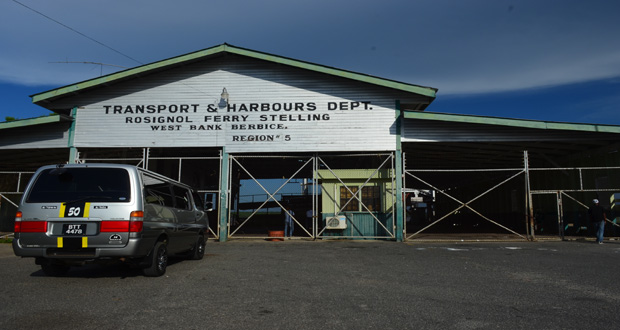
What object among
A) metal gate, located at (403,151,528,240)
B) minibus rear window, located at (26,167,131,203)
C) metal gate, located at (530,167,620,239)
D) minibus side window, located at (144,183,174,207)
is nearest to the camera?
minibus rear window, located at (26,167,131,203)

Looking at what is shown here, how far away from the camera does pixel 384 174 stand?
15.5 meters

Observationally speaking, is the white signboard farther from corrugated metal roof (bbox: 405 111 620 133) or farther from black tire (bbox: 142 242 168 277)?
black tire (bbox: 142 242 168 277)

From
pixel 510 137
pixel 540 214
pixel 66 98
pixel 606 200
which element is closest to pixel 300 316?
pixel 510 137

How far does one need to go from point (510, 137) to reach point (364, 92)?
18.2ft

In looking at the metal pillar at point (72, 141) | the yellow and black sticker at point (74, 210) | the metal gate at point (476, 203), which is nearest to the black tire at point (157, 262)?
the yellow and black sticker at point (74, 210)

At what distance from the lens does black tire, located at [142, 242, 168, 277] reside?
264 inches

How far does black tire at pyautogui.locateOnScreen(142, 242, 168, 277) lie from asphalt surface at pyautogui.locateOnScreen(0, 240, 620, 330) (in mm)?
142

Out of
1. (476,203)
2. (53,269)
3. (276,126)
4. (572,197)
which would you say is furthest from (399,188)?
(476,203)

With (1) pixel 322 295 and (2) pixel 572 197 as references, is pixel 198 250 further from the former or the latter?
(2) pixel 572 197

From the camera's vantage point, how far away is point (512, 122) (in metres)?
14.3

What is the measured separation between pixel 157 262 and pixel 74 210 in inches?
61.1

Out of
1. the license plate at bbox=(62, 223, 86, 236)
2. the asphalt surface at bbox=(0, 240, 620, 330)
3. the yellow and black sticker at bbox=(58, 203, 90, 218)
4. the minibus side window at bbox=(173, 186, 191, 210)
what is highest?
the minibus side window at bbox=(173, 186, 191, 210)

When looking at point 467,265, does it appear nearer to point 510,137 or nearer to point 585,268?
point 585,268

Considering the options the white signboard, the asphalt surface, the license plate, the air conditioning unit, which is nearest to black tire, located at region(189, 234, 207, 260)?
the asphalt surface
